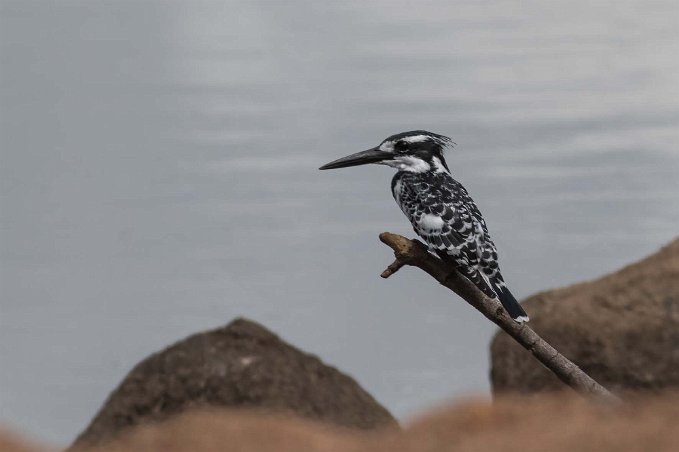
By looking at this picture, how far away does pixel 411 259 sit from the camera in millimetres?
11828

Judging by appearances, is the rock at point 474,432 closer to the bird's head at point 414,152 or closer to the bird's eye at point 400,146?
the bird's head at point 414,152

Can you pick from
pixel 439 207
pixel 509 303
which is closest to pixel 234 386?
pixel 439 207

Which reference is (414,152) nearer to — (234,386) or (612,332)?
(234,386)

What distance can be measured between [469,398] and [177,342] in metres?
4.18

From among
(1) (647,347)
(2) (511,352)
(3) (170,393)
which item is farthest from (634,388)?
(3) (170,393)

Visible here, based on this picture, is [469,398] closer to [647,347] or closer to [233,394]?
[233,394]

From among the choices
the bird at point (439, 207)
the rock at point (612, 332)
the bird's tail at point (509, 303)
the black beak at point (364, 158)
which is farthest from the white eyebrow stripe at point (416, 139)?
the rock at point (612, 332)

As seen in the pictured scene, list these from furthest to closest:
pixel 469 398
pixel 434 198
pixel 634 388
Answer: pixel 634 388 → pixel 434 198 → pixel 469 398

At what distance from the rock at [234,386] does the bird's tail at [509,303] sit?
2.57 m

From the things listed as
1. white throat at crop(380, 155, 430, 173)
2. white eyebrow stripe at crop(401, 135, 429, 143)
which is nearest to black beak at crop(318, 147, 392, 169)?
white throat at crop(380, 155, 430, 173)

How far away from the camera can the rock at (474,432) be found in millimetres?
9000

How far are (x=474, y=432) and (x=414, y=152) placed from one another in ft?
14.1

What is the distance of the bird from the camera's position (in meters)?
11.8

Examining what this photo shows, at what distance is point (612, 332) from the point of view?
16719 millimetres
